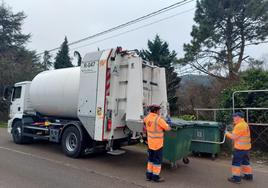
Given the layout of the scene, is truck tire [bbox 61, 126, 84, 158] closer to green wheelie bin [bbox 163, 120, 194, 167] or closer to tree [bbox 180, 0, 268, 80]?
green wheelie bin [bbox 163, 120, 194, 167]

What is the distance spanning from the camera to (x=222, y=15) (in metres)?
20.0

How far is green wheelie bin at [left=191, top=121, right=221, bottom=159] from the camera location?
845cm

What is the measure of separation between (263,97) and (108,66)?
5.86 meters

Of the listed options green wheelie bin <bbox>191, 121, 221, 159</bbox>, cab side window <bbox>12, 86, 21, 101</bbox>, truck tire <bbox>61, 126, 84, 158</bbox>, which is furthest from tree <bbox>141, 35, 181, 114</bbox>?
truck tire <bbox>61, 126, 84, 158</bbox>

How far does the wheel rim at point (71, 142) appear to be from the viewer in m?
7.93

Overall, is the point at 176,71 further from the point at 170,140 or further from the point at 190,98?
the point at 170,140

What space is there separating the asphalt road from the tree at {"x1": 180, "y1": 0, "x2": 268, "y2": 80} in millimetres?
12139

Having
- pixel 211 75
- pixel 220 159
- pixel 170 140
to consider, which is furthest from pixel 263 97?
pixel 211 75

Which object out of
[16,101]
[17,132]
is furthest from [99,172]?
[16,101]

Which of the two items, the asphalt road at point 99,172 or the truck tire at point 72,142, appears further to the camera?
the truck tire at point 72,142

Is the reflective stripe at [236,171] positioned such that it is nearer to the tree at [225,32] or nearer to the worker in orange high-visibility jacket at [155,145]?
the worker in orange high-visibility jacket at [155,145]

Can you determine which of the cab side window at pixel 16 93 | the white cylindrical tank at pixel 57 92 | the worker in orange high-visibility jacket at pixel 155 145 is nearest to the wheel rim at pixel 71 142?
the white cylindrical tank at pixel 57 92

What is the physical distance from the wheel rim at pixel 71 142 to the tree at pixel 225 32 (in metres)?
12.8

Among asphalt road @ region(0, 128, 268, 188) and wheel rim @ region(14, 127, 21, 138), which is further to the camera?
wheel rim @ region(14, 127, 21, 138)
